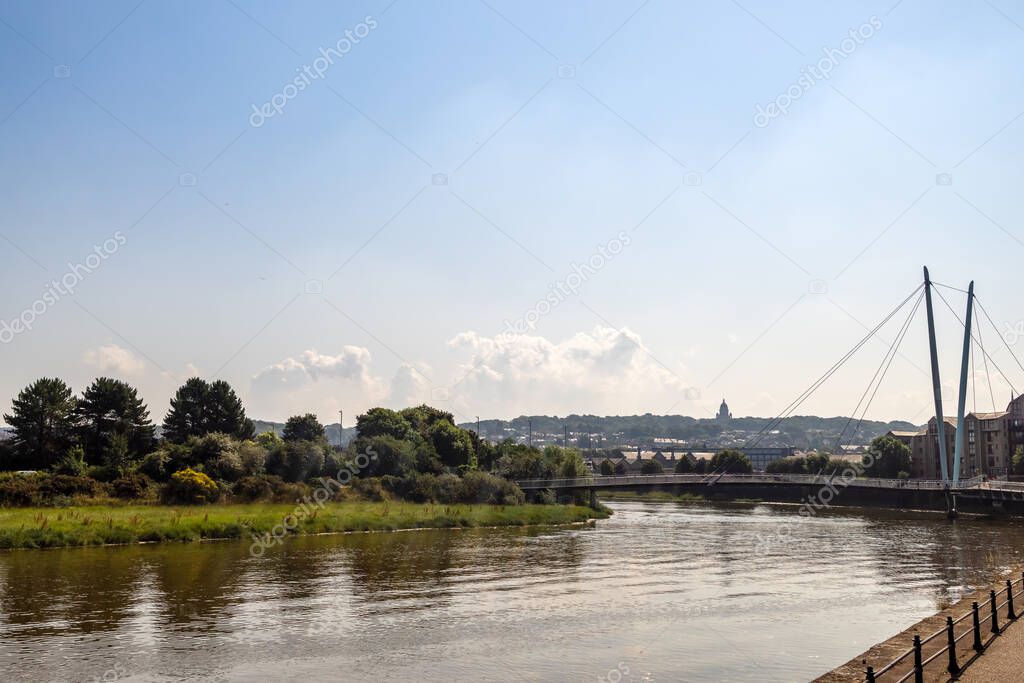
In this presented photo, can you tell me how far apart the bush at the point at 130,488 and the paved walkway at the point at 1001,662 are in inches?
2378

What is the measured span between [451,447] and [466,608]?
67.5m

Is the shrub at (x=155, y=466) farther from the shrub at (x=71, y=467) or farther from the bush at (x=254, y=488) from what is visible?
the bush at (x=254, y=488)

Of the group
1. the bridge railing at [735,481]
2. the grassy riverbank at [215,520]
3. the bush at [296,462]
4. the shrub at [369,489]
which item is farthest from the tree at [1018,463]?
the bush at [296,462]

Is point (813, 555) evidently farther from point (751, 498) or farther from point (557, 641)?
point (751, 498)

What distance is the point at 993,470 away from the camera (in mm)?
128250

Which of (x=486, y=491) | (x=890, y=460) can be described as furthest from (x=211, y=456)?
(x=890, y=460)

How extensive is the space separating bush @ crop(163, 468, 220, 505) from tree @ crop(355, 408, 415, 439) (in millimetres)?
29960

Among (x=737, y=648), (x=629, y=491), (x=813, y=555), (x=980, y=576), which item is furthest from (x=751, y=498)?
(x=737, y=648)

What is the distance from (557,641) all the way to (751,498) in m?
107

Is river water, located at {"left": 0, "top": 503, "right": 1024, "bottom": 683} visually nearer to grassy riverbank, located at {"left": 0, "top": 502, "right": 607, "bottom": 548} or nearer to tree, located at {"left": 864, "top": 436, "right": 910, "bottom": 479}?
grassy riverbank, located at {"left": 0, "top": 502, "right": 607, "bottom": 548}

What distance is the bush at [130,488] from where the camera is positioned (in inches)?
2596

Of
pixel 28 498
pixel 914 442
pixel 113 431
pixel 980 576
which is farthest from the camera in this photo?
pixel 914 442

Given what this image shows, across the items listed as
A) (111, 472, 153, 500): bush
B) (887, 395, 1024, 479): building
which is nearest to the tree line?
A: (111, 472, 153, 500): bush

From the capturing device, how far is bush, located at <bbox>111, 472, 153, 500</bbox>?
216 ft
